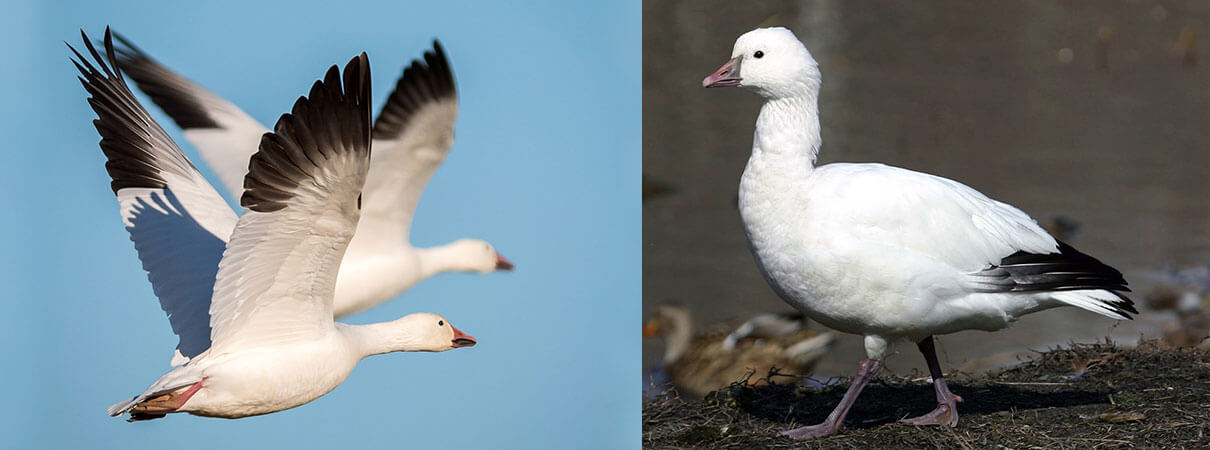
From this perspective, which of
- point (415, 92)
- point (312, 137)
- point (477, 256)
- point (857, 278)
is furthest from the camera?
point (477, 256)

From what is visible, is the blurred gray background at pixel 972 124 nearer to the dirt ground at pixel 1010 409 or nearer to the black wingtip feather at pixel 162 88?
the dirt ground at pixel 1010 409

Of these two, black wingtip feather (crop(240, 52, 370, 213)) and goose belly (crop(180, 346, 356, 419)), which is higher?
black wingtip feather (crop(240, 52, 370, 213))

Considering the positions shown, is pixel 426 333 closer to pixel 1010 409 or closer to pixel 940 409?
pixel 940 409

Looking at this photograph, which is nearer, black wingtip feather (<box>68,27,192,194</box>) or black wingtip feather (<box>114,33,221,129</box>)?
black wingtip feather (<box>68,27,192,194</box>)

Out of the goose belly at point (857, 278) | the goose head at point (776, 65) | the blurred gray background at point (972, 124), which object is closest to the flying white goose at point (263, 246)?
the goose belly at point (857, 278)

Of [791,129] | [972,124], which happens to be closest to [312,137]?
[791,129]

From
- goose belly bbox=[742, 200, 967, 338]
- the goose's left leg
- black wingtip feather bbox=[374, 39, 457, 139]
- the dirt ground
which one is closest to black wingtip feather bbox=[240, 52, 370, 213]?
goose belly bbox=[742, 200, 967, 338]

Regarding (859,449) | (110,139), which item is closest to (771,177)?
(859,449)

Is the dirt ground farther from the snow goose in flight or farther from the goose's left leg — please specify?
the snow goose in flight
